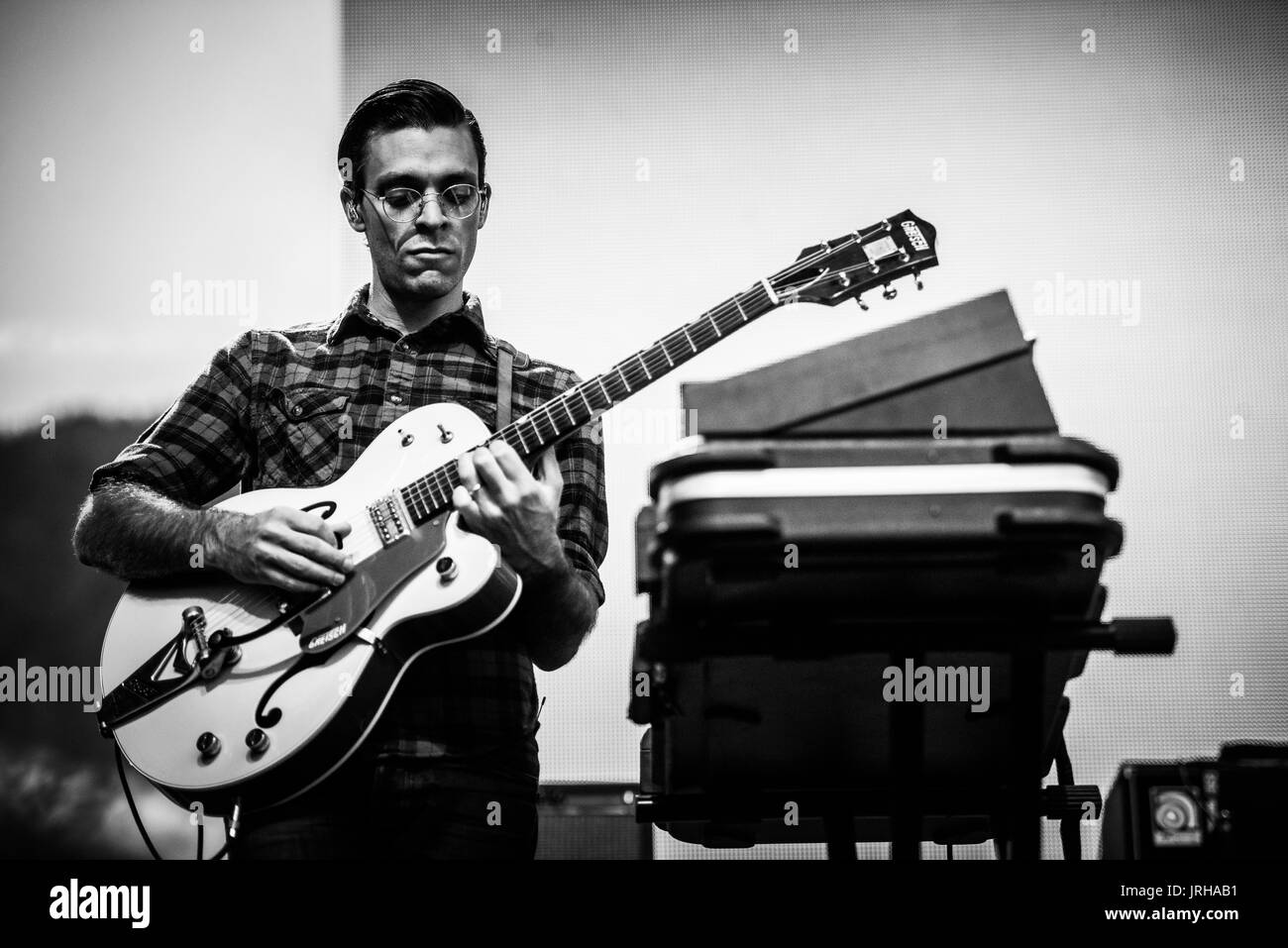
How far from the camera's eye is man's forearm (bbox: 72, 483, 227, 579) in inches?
66.4

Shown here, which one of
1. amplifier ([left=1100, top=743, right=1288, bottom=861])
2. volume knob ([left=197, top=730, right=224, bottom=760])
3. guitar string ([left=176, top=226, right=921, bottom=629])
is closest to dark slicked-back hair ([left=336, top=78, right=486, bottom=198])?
guitar string ([left=176, top=226, right=921, bottom=629])

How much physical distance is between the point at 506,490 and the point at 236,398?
1.71ft

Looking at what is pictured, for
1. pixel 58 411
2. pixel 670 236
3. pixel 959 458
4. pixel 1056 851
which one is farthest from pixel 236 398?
pixel 1056 851

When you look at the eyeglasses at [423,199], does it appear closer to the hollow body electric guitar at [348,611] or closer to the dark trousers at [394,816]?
the hollow body electric guitar at [348,611]

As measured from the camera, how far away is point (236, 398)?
1833 millimetres

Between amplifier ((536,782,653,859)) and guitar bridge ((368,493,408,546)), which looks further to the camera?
amplifier ((536,782,653,859))

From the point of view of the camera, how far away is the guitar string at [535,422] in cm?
166

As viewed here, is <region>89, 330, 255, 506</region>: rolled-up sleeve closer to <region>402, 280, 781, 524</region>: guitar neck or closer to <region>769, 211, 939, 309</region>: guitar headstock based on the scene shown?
<region>402, 280, 781, 524</region>: guitar neck

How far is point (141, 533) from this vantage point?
1707mm

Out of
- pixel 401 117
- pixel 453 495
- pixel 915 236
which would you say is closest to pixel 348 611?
pixel 453 495
